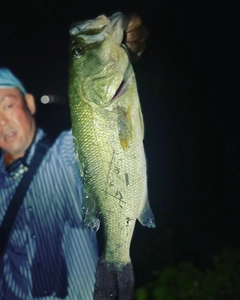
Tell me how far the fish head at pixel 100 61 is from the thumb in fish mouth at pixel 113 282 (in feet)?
1.97

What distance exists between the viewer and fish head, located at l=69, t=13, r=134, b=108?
1275mm

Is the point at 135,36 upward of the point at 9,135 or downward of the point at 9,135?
upward

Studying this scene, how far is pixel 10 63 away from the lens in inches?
394

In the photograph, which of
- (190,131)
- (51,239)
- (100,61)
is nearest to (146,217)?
(100,61)

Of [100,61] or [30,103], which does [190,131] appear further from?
[100,61]

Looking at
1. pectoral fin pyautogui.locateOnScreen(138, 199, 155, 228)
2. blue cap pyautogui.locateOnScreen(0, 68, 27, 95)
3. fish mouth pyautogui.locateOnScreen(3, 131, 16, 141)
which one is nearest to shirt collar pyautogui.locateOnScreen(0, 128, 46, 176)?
fish mouth pyautogui.locateOnScreen(3, 131, 16, 141)

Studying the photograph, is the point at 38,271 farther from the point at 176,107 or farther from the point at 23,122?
the point at 176,107

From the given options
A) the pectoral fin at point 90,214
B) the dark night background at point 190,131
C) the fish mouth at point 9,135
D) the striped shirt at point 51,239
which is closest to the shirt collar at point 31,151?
the striped shirt at point 51,239

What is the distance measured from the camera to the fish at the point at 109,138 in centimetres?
130

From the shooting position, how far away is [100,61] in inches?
52.1

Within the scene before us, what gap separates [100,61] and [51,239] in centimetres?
139

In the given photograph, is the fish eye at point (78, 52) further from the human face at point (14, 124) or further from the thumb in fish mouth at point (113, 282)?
the human face at point (14, 124)

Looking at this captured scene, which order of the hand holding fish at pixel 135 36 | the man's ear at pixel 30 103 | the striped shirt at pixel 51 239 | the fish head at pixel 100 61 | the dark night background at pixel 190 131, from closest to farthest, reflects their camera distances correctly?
the fish head at pixel 100 61 < the hand holding fish at pixel 135 36 < the striped shirt at pixel 51 239 < the man's ear at pixel 30 103 < the dark night background at pixel 190 131

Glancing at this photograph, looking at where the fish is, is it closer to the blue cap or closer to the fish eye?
the fish eye
